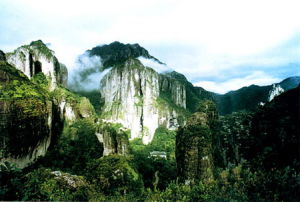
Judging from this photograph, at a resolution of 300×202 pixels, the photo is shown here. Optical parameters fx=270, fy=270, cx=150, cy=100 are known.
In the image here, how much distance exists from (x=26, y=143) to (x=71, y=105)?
2878 centimetres

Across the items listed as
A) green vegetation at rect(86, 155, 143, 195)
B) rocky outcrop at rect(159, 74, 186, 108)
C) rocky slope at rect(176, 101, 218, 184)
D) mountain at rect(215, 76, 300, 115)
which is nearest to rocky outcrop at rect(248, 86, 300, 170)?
green vegetation at rect(86, 155, 143, 195)

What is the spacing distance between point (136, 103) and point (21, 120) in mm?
95943

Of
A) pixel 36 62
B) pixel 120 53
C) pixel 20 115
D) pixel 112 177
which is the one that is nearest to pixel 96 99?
pixel 120 53

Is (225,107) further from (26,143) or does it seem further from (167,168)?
(26,143)

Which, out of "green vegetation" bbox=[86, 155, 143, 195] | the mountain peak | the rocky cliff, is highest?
the mountain peak

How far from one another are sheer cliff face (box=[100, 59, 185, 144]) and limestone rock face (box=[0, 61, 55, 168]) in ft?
274

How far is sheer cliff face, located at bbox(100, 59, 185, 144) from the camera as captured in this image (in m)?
113

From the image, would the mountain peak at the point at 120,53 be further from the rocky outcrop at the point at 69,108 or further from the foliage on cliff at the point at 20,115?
the foliage on cliff at the point at 20,115

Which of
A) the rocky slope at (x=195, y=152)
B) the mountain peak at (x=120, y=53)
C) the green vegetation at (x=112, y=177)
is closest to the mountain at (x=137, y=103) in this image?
the mountain peak at (x=120, y=53)

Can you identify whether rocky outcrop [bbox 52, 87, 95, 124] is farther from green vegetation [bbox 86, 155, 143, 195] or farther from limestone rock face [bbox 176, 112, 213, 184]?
limestone rock face [bbox 176, 112, 213, 184]

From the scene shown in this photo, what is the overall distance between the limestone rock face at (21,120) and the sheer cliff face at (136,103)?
83.5m

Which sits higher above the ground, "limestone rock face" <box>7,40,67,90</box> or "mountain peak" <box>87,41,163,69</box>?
"mountain peak" <box>87,41,163,69</box>

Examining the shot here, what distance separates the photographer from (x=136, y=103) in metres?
116

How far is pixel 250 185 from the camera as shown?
33.0 ft
